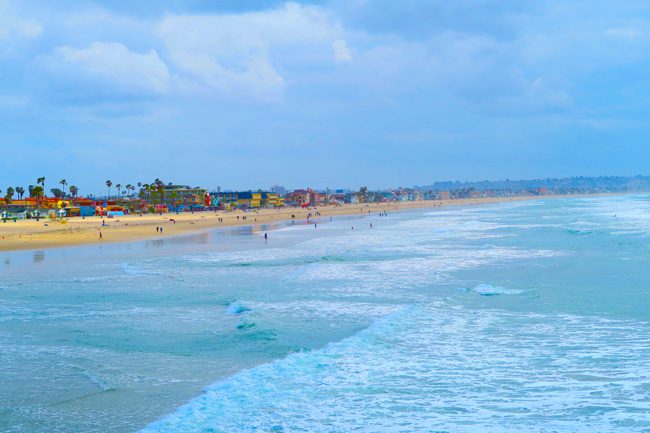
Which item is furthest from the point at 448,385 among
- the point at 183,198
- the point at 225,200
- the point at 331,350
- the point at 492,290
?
the point at 225,200

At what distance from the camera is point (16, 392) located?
9.18m

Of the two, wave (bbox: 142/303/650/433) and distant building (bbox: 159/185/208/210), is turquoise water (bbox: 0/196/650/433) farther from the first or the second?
distant building (bbox: 159/185/208/210)

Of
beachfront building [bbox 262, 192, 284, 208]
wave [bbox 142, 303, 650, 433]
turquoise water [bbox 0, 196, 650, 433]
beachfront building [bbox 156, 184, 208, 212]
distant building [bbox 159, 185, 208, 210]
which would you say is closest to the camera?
wave [bbox 142, 303, 650, 433]

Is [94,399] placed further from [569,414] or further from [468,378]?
[569,414]

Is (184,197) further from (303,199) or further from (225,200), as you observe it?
(303,199)

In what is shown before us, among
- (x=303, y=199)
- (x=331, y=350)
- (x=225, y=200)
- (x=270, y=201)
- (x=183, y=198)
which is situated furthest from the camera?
(x=303, y=199)

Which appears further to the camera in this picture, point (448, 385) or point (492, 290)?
point (492, 290)

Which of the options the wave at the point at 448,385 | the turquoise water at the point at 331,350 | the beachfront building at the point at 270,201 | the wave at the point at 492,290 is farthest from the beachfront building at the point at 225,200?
the wave at the point at 448,385

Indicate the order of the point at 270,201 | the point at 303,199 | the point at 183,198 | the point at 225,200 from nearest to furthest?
the point at 183,198
the point at 225,200
the point at 270,201
the point at 303,199

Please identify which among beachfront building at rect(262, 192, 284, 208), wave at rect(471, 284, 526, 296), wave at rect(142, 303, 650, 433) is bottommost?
wave at rect(142, 303, 650, 433)

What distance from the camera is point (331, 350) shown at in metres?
11.4

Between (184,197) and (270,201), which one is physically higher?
(184,197)

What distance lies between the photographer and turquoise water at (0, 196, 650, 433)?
812 centimetres

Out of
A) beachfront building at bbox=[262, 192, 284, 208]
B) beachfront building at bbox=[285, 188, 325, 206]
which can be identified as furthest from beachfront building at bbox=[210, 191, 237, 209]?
beachfront building at bbox=[285, 188, 325, 206]
